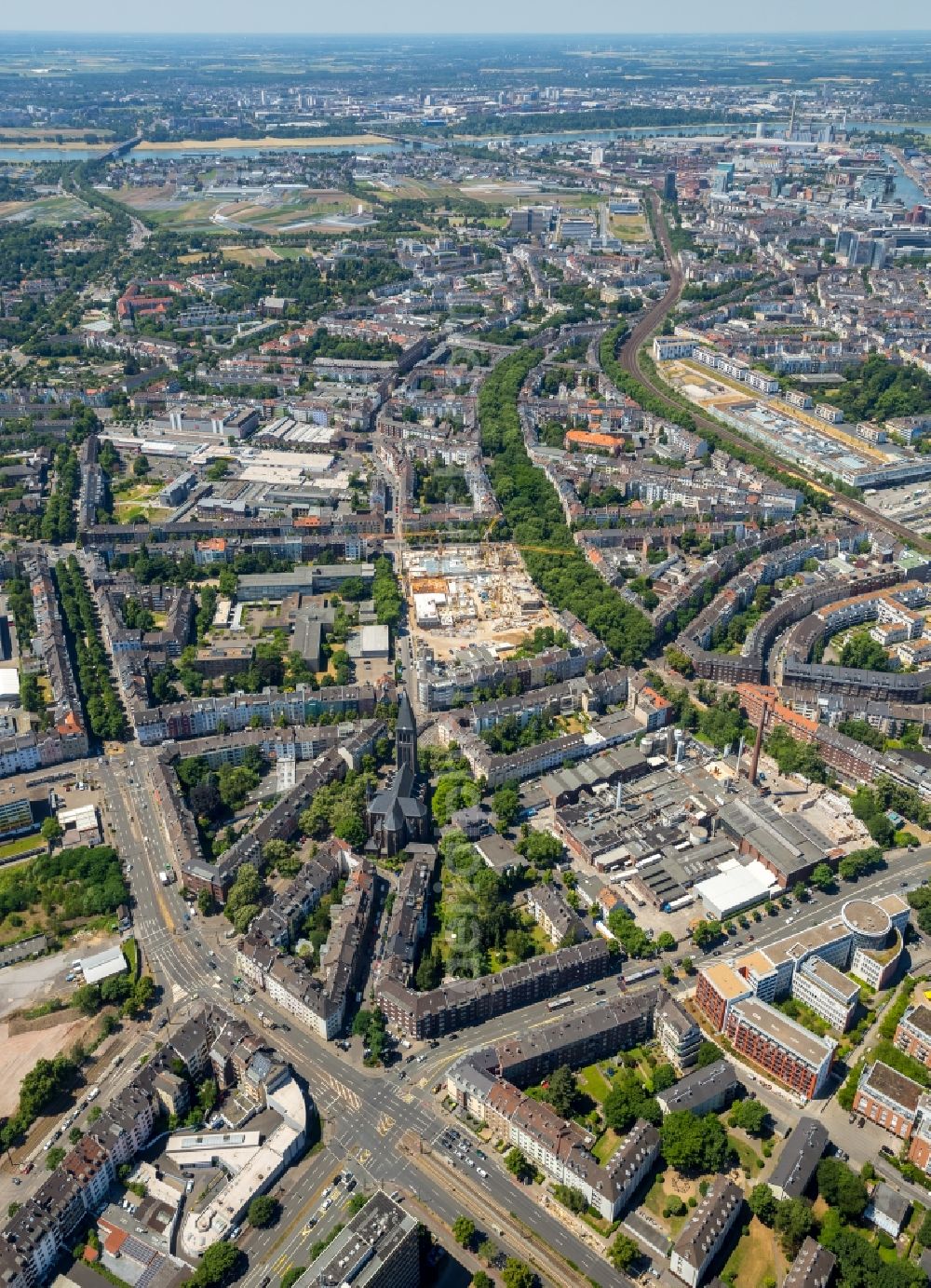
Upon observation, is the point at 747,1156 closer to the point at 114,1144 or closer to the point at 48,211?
the point at 114,1144

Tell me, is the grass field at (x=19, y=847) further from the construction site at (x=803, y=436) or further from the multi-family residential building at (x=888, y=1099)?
the construction site at (x=803, y=436)

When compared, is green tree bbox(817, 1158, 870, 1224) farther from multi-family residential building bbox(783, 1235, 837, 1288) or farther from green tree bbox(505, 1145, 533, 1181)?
green tree bbox(505, 1145, 533, 1181)

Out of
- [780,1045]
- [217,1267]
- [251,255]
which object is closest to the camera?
[217,1267]

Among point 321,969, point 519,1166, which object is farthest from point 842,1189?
point 321,969

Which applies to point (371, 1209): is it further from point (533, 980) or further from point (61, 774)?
point (61, 774)

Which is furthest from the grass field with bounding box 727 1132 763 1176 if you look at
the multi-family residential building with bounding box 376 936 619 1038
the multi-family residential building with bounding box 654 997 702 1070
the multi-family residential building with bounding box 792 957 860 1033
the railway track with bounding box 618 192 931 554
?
the railway track with bounding box 618 192 931 554

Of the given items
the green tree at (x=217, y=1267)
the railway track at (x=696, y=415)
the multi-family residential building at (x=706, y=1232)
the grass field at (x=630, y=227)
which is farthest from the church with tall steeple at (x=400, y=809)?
the grass field at (x=630, y=227)

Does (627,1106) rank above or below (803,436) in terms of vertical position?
below
